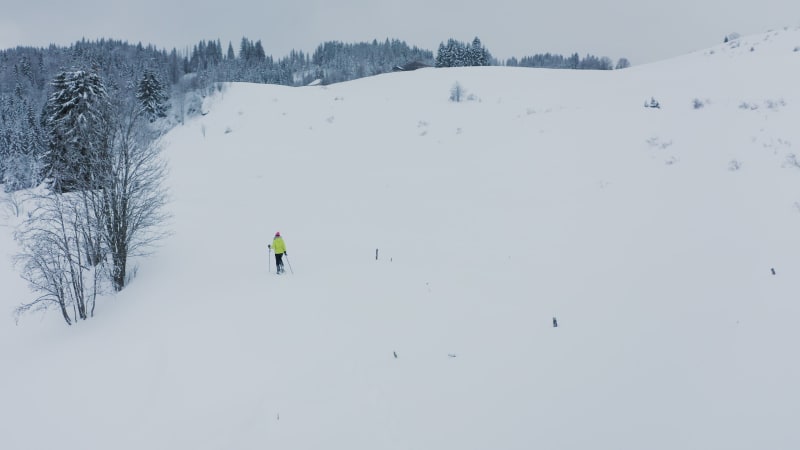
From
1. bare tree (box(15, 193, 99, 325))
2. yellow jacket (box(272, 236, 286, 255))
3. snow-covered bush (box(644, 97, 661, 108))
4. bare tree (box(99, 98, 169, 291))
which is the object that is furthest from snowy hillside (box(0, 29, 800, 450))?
bare tree (box(99, 98, 169, 291))

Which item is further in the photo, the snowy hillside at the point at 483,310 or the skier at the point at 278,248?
the skier at the point at 278,248

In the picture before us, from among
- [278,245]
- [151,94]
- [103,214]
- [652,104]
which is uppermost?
[151,94]

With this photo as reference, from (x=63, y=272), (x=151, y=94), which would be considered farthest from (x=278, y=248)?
(x=151, y=94)

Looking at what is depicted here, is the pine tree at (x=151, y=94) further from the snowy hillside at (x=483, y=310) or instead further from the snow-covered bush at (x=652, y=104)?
the snow-covered bush at (x=652, y=104)

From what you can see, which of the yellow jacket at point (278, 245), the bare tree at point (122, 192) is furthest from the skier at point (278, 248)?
the bare tree at point (122, 192)

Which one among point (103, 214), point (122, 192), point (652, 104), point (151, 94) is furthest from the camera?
point (151, 94)

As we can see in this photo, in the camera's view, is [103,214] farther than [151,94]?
No

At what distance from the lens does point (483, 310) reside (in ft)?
33.7

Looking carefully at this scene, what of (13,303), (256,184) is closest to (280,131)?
(256,184)

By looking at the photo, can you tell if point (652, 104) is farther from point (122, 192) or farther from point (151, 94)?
point (151, 94)

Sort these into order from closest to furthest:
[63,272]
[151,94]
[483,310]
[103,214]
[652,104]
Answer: [483,310], [63,272], [103,214], [652,104], [151,94]

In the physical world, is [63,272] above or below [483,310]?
above

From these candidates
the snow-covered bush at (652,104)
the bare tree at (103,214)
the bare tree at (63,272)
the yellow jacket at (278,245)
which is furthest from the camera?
the snow-covered bush at (652,104)

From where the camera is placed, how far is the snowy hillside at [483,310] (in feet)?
22.4
